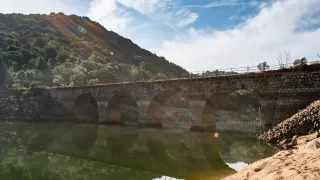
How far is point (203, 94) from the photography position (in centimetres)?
3772

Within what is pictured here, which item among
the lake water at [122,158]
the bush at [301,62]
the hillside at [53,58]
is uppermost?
Answer: the hillside at [53,58]

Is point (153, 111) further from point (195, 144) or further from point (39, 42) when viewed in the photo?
point (39, 42)

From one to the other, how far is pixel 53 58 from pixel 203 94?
102621 mm

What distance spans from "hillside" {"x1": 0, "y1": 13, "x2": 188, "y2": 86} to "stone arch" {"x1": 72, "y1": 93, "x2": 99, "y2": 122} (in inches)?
386

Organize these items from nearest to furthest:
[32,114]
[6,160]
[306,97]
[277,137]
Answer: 1. [6,160]
2. [277,137]
3. [306,97]
4. [32,114]

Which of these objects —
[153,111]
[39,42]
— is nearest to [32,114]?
[153,111]

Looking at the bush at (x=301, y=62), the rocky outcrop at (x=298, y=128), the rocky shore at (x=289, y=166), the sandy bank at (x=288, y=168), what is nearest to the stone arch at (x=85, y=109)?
the bush at (x=301, y=62)

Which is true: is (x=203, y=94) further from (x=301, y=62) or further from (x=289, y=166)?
(x=289, y=166)

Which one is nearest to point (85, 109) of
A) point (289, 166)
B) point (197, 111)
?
point (197, 111)

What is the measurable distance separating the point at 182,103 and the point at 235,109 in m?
17.0

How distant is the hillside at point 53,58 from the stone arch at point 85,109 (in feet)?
32.1

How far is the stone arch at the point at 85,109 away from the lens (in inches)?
2323

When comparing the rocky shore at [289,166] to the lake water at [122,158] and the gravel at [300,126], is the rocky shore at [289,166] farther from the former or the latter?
the lake water at [122,158]

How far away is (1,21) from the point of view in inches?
6093
